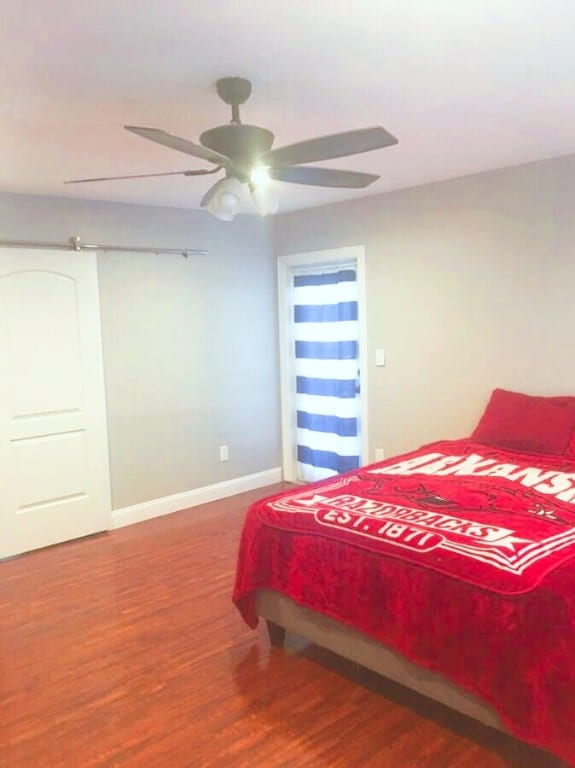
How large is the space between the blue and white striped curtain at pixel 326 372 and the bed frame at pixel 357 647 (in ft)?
7.66

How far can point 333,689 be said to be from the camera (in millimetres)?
2543

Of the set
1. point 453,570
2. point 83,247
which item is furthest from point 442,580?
point 83,247

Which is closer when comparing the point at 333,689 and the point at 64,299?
the point at 333,689

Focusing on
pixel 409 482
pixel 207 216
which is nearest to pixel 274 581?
pixel 409 482

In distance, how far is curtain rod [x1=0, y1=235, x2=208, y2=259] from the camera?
3969mm

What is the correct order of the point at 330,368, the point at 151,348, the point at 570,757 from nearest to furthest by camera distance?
the point at 570,757
the point at 151,348
the point at 330,368

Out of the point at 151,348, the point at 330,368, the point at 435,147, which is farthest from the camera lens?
the point at 330,368

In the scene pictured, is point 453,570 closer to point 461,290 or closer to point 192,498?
point 461,290

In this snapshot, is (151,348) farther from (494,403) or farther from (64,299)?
(494,403)

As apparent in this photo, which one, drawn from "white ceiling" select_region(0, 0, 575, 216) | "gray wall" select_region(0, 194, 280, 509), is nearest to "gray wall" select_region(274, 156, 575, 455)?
"white ceiling" select_region(0, 0, 575, 216)

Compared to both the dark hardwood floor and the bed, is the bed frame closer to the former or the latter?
the bed

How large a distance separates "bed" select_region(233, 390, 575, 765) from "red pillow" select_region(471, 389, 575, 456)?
15 cm

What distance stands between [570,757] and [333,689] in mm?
944

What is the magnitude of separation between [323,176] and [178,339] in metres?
2.51
